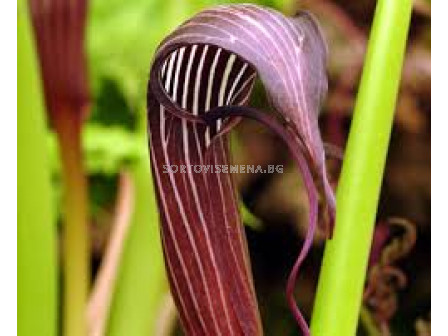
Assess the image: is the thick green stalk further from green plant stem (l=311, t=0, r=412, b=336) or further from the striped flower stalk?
green plant stem (l=311, t=0, r=412, b=336)

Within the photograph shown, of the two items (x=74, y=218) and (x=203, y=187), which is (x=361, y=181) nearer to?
(x=203, y=187)

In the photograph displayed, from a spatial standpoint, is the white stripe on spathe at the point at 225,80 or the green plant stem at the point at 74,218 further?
the green plant stem at the point at 74,218

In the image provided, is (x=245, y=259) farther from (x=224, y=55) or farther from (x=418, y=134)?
(x=418, y=134)

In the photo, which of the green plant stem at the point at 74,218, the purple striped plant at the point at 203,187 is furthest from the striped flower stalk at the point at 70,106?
the purple striped plant at the point at 203,187

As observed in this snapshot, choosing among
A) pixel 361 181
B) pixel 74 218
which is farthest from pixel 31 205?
pixel 361 181

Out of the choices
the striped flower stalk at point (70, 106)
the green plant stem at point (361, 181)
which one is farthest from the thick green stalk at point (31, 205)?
the green plant stem at point (361, 181)

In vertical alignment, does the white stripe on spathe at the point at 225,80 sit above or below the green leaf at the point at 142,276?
above

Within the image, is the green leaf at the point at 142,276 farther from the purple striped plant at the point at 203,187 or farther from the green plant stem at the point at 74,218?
the purple striped plant at the point at 203,187
